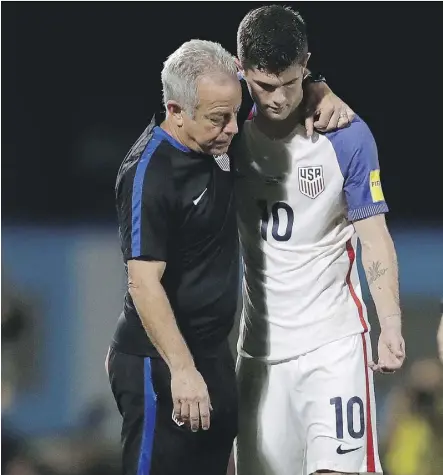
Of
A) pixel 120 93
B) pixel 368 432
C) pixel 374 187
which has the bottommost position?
pixel 368 432

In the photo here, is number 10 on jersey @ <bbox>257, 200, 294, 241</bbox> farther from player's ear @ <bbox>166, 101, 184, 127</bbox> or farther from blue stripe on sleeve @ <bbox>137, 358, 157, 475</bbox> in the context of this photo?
blue stripe on sleeve @ <bbox>137, 358, 157, 475</bbox>

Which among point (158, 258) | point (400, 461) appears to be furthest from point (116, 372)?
point (400, 461)

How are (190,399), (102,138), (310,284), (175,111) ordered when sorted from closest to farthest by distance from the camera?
(190,399), (175,111), (310,284), (102,138)

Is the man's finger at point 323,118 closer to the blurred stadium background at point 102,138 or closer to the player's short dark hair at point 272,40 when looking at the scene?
the player's short dark hair at point 272,40

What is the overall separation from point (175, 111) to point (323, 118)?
0.41 meters

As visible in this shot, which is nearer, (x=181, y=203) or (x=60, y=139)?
(x=181, y=203)

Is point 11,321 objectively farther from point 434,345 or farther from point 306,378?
point 306,378

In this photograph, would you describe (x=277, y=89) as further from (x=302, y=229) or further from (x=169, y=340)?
(x=169, y=340)

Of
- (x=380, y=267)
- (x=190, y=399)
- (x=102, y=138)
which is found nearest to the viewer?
(x=190, y=399)

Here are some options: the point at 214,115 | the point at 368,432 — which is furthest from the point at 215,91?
the point at 368,432

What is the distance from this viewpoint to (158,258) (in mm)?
2645

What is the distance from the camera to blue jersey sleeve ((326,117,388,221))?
Answer: 2.85 meters

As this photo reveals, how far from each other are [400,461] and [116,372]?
2135 millimetres

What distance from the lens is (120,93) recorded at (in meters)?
5.02
